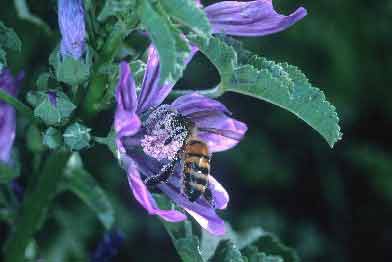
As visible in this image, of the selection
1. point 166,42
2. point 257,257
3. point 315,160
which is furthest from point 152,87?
point 315,160

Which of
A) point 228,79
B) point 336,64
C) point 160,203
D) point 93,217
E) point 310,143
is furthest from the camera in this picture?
point 310,143

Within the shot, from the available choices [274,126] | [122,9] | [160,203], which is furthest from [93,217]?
[122,9]

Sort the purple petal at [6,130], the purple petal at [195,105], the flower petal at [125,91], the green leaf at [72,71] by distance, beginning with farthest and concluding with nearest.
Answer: the purple petal at [6,130] → the purple petal at [195,105] → the green leaf at [72,71] → the flower petal at [125,91]

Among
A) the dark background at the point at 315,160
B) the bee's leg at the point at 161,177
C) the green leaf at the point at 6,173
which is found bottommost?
the dark background at the point at 315,160

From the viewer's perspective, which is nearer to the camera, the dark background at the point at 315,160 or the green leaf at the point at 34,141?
the green leaf at the point at 34,141

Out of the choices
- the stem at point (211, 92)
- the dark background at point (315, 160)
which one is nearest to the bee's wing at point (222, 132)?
the stem at point (211, 92)

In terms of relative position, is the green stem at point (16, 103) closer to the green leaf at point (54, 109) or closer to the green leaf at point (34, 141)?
the green leaf at point (54, 109)

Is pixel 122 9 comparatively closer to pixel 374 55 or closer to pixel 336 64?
pixel 336 64
